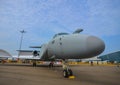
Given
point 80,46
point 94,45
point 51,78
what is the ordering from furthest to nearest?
point 51,78, point 80,46, point 94,45

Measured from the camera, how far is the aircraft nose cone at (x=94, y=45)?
758 centimetres

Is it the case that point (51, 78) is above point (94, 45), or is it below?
below

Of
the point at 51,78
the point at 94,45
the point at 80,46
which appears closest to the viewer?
the point at 94,45

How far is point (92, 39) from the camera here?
768 centimetres

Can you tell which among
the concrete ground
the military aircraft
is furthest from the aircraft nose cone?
the concrete ground

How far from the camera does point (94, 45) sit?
7.56m

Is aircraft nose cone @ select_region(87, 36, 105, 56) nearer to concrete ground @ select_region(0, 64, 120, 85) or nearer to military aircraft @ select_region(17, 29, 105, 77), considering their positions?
military aircraft @ select_region(17, 29, 105, 77)

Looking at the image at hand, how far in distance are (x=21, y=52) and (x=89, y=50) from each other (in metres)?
23.7

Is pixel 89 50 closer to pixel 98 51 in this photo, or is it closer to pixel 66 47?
pixel 98 51

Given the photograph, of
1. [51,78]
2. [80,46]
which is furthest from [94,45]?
[51,78]

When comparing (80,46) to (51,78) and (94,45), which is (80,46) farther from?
(51,78)

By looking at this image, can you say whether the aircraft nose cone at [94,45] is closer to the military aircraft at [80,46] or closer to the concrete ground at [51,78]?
the military aircraft at [80,46]

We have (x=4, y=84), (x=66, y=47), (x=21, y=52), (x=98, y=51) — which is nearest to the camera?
(x=4, y=84)

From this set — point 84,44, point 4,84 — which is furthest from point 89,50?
point 4,84
